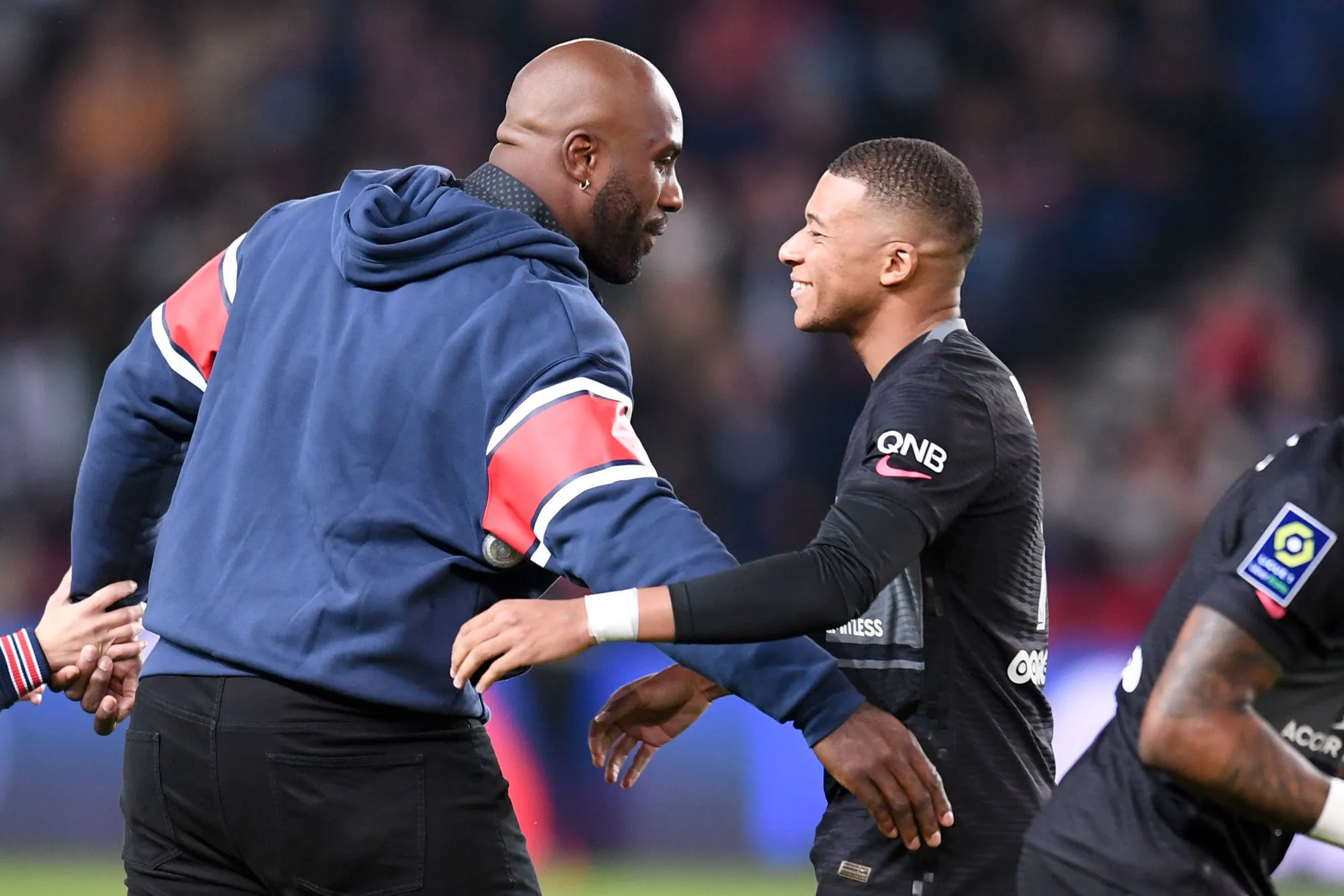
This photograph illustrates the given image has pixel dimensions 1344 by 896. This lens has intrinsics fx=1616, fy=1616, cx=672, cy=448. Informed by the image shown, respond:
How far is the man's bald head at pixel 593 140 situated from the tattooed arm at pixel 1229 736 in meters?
1.67

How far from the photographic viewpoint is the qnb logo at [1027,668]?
10.2 ft

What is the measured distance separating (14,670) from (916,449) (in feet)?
7.13

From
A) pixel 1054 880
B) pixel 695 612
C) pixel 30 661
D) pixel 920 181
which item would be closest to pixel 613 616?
pixel 695 612

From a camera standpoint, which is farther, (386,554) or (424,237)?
(424,237)

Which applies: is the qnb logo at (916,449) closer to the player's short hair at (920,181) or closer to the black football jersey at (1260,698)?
the black football jersey at (1260,698)

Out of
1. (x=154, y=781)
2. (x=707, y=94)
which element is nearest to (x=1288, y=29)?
(x=707, y=94)

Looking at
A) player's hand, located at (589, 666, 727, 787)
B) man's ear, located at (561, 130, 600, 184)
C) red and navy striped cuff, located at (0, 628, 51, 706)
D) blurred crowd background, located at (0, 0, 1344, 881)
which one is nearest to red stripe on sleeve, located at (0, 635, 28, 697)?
red and navy striped cuff, located at (0, 628, 51, 706)

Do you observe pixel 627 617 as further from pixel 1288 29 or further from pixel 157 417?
pixel 1288 29

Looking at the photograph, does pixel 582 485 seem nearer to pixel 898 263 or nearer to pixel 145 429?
pixel 898 263

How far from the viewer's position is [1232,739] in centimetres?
A: 219

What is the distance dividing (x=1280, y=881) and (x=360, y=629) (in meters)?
5.53

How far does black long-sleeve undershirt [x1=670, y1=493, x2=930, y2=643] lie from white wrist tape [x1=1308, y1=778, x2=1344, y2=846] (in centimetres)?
81

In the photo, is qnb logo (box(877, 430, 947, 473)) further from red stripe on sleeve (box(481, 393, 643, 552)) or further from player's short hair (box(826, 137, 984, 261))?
player's short hair (box(826, 137, 984, 261))

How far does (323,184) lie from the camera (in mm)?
9453
